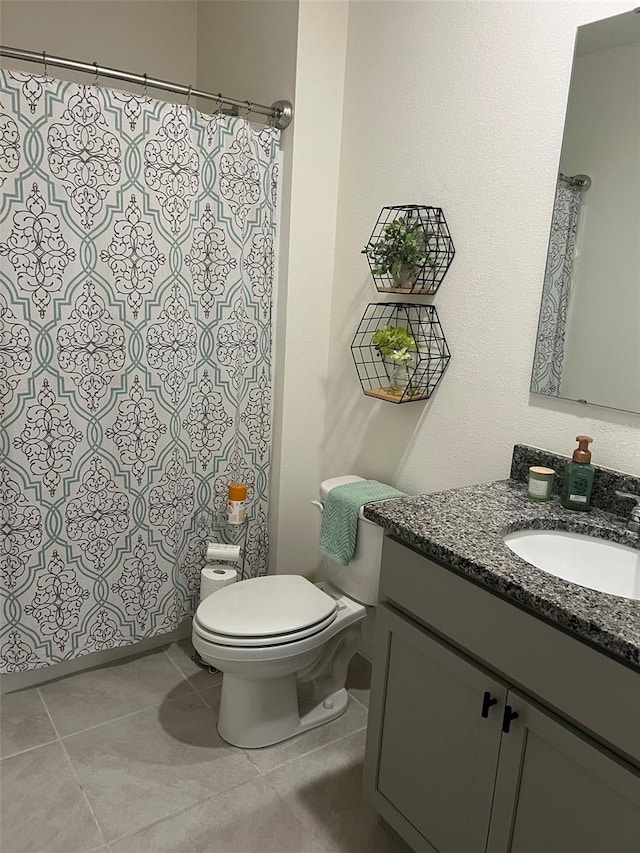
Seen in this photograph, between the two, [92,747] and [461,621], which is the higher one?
[461,621]

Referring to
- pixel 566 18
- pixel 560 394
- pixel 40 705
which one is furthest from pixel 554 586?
pixel 40 705

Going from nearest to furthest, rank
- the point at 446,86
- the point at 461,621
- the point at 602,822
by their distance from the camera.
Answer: the point at 602,822
the point at 461,621
the point at 446,86

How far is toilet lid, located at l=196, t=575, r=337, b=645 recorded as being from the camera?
182cm

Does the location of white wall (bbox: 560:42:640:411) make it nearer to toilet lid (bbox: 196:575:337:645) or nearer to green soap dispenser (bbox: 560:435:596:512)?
green soap dispenser (bbox: 560:435:596:512)

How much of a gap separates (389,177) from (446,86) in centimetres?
32

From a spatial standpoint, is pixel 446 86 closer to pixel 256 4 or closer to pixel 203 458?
pixel 256 4

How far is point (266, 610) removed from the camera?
1907 mm

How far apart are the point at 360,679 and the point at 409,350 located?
1181 mm

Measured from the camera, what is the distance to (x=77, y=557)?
83.5 inches

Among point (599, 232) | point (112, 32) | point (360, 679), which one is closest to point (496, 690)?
point (599, 232)

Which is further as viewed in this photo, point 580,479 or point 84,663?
point 84,663

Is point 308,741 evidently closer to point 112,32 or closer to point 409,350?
point 409,350

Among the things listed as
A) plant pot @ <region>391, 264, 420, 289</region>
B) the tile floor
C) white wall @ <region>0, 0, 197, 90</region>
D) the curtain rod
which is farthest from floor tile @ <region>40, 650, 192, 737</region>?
white wall @ <region>0, 0, 197, 90</region>

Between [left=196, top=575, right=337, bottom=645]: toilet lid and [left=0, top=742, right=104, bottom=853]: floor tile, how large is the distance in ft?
1.80
